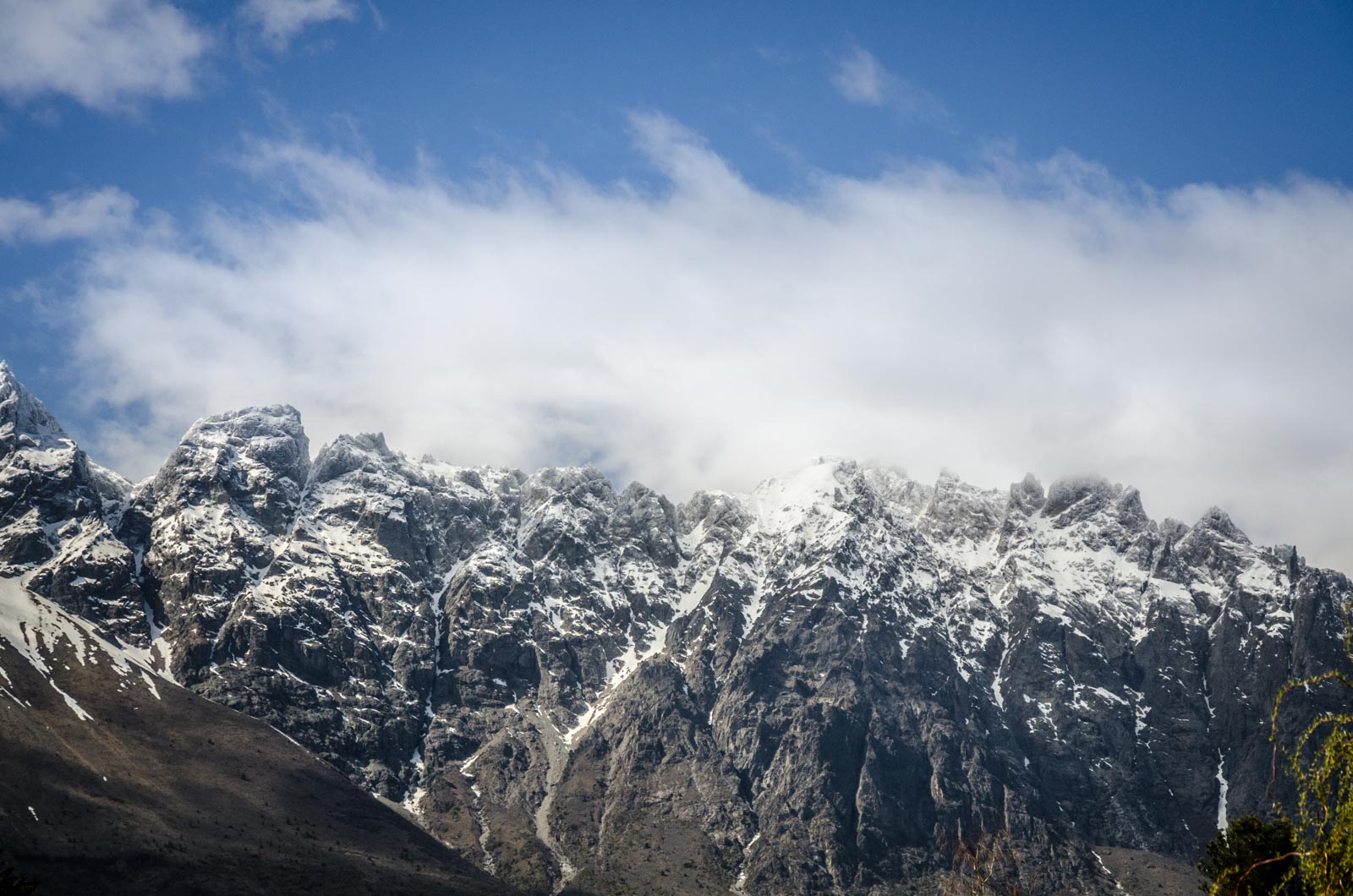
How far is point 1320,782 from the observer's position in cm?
2556

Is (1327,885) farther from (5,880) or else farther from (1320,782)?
(5,880)

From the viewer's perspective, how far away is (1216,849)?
373 feet

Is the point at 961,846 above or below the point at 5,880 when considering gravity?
above

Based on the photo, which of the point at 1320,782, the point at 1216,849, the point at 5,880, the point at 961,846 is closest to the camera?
the point at 1320,782

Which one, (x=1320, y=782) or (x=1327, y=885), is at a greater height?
(x=1320, y=782)

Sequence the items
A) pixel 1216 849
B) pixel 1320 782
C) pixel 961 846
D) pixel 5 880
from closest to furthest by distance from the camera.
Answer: pixel 1320 782 → pixel 5 880 → pixel 961 846 → pixel 1216 849

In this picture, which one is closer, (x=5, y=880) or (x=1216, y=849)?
(x=5, y=880)

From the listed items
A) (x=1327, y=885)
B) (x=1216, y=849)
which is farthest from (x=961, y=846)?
(x=1216, y=849)

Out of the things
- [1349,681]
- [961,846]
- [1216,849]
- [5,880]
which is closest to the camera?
[1349,681]

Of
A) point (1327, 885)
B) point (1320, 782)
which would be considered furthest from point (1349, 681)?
point (1327, 885)

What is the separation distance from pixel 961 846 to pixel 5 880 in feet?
125

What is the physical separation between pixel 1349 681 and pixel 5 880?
4308cm

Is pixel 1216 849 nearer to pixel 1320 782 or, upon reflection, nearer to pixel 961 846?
pixel 961 846

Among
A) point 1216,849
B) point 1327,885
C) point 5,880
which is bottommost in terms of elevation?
point 5,880
